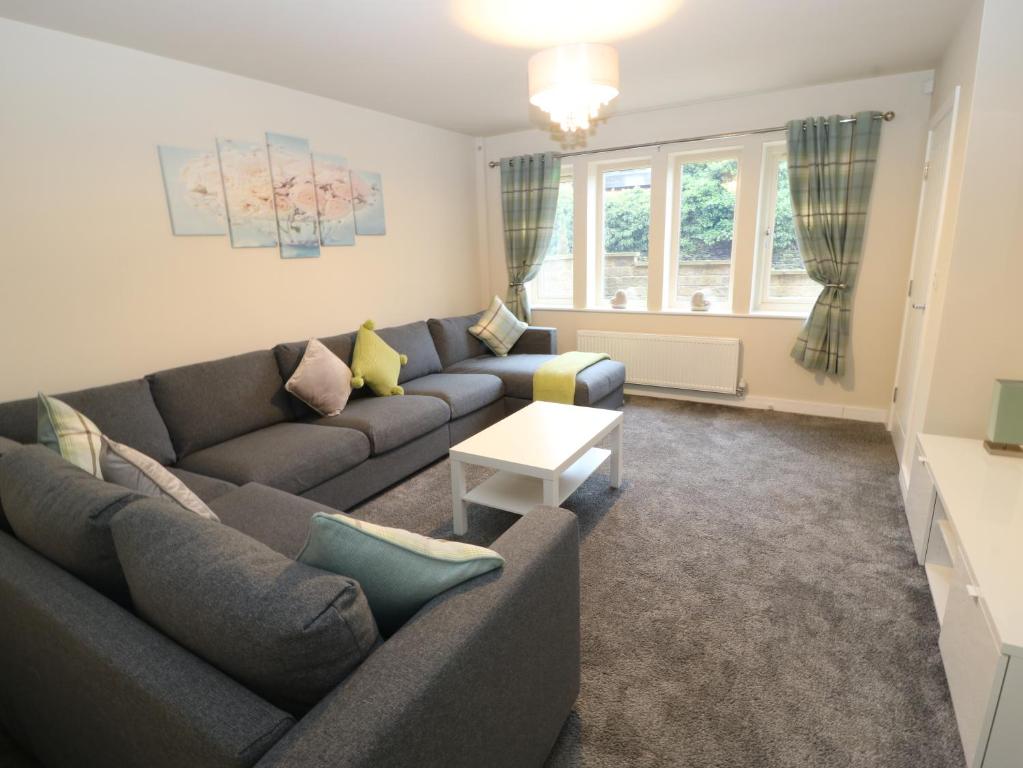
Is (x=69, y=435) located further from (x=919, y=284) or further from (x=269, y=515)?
(x=919, y=284)

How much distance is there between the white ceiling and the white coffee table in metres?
1.99

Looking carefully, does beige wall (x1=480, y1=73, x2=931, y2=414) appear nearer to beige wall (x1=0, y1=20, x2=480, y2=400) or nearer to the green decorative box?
the green decorative box

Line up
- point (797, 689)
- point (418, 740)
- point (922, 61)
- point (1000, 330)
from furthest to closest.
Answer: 1. point (922, 61)
2. point (1000, 330)
3. point (797, 689)
4. point (418, 740)

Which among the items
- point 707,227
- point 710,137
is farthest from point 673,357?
point 710,137

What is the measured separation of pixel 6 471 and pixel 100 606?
2.36 ft

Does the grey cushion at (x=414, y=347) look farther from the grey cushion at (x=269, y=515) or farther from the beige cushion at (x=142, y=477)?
the beige cushion at (x=142, y=477)

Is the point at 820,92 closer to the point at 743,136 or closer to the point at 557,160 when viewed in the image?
the point at 743,136

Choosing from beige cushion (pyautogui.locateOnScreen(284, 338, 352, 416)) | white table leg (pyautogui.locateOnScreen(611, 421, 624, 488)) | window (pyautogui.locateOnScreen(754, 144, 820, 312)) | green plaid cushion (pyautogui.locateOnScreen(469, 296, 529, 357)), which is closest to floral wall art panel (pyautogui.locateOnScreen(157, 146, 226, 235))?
beige cushion (pyautogui.locateOnScreen(284, 338, 352, 416))

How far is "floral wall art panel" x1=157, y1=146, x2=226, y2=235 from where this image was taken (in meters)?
2.95

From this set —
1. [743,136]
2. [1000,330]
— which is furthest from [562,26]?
[1000,330]

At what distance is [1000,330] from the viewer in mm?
2354

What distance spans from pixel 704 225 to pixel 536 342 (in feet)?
5.64

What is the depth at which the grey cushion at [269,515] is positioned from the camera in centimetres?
182

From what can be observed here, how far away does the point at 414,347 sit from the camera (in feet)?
13.6
